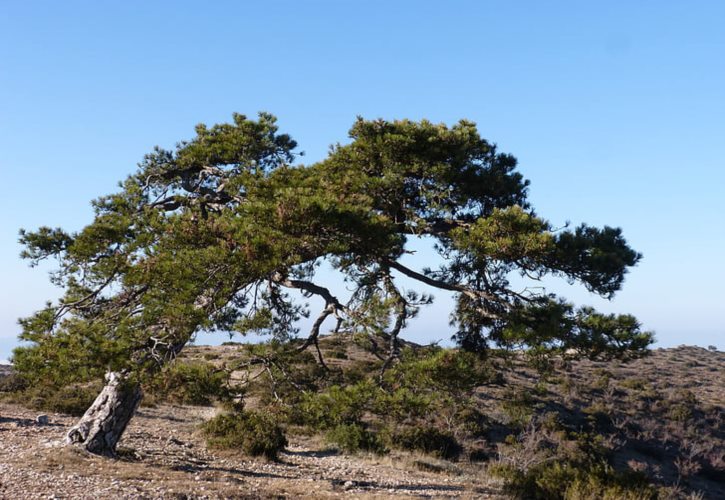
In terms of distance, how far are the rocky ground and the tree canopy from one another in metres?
1.79

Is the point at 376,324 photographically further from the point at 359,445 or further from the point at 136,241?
the point at 359,445

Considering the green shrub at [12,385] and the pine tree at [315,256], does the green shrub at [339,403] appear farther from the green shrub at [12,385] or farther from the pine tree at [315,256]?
the green shrub at [12,385]

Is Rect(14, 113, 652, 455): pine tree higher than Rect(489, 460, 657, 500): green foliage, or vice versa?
Rect(14, 113, 652, 455): pine tree

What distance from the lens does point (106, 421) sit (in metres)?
10.7

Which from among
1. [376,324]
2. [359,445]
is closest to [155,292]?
[376,324]

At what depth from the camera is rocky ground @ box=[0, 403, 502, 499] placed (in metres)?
8.70

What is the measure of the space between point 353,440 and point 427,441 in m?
4.11

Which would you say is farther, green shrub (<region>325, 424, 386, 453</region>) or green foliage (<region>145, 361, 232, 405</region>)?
green shrub (<region>325, 424, 386, 453</region>)

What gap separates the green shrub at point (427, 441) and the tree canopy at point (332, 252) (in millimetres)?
8481

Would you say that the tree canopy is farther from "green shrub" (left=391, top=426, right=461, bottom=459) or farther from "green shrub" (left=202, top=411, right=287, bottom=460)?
"green shrub" (left=391, top=426, right=461, bottom=459)

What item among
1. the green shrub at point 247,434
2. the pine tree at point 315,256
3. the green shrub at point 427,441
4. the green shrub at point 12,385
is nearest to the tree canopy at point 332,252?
the pine tree at point 315,256

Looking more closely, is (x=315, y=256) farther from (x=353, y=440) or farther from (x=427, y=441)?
(x=427, y=441)

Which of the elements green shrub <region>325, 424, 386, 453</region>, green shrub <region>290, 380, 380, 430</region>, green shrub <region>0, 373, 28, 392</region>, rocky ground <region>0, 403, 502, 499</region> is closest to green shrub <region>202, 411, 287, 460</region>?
rocky ground <region>0, 403, 502, 499</region>

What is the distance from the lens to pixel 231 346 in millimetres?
41938
